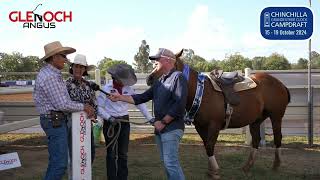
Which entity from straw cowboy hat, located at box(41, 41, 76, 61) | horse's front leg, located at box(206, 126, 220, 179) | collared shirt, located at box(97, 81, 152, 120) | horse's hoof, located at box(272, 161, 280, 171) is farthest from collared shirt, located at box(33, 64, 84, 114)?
horse's hoof, located at box(272, 161, 280, 171)

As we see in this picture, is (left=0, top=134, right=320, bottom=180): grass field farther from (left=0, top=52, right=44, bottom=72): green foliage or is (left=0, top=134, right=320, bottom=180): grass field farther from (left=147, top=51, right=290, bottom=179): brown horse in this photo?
(left=0, top=52, right=44, bottom=72): green foliage

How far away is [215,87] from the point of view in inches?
249

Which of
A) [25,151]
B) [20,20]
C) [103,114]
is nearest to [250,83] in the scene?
[103,114]

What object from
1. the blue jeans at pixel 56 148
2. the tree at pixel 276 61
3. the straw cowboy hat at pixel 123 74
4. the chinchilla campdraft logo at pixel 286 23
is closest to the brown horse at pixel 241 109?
the straw cowboy hat at pixel 123 74

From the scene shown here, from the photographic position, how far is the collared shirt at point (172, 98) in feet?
14.2

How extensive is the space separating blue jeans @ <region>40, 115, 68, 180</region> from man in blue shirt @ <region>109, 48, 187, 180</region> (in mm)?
942

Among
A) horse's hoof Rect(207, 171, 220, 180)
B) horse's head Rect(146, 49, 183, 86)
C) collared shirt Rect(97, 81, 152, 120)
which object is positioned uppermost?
horse's head Rect(146, 49, 183, 86)

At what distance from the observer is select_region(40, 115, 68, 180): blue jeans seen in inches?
175

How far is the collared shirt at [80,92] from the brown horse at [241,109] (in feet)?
2.41

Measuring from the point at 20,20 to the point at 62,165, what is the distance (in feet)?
25.5

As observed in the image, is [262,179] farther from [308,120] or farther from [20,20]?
[20,20]

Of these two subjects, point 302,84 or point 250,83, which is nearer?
point 250,83

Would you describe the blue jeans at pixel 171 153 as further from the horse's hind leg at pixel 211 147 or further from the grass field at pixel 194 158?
the grass field at pixel 194 158

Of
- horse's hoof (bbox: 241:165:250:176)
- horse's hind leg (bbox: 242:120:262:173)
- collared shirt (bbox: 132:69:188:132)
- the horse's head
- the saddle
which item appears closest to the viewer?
collared shirt (bbox: 132:69:188:132)
